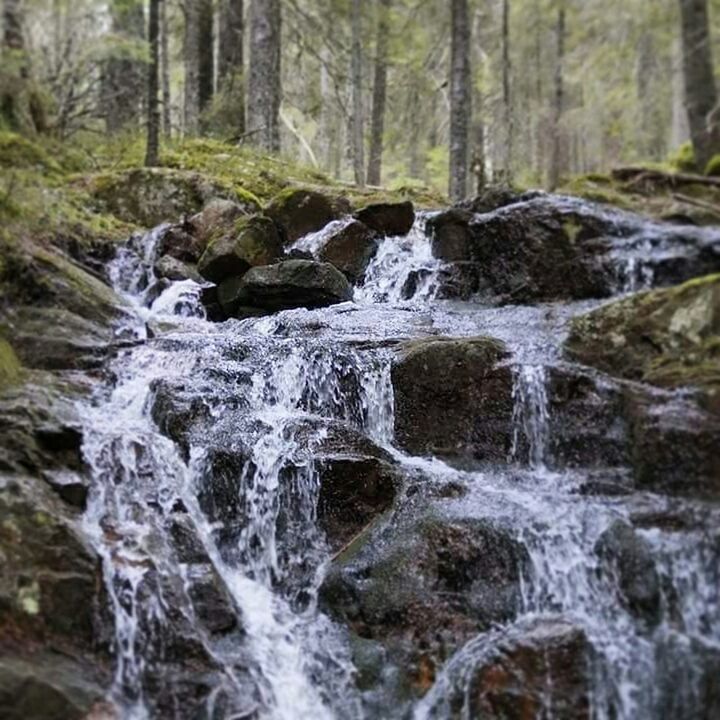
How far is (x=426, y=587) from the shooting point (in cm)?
566

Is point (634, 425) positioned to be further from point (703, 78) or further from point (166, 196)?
point (166, 196)

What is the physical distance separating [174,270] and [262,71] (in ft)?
22.8

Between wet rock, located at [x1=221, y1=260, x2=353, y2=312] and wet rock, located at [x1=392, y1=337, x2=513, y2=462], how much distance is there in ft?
8.83

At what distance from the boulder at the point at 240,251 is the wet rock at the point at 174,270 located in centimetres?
28

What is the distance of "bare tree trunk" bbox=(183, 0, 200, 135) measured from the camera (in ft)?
61.4

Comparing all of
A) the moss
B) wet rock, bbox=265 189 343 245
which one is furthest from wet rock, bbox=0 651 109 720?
wet rock, bbox=265 189 343 245

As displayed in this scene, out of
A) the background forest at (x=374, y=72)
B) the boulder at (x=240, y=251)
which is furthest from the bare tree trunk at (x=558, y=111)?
the boulder at (x=240, y=251)

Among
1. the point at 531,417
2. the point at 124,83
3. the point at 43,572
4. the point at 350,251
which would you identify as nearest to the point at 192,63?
the point at 124,83

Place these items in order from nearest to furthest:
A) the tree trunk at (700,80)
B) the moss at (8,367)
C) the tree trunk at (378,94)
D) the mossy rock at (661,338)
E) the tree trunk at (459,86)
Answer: the mossy rock at (661,338) < the moss at (8,367) < the tree trunk at (700,80) < the tree trunk at (459,86) < the tree trunk at (378,94)

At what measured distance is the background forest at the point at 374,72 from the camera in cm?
1480

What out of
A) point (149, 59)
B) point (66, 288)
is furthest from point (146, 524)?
point (149, 59)

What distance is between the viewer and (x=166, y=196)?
12867mm

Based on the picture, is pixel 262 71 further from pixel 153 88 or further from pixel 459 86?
pixel 459 86

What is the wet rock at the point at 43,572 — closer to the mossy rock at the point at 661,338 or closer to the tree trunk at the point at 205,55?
the mossy rock at the point at 661,338
